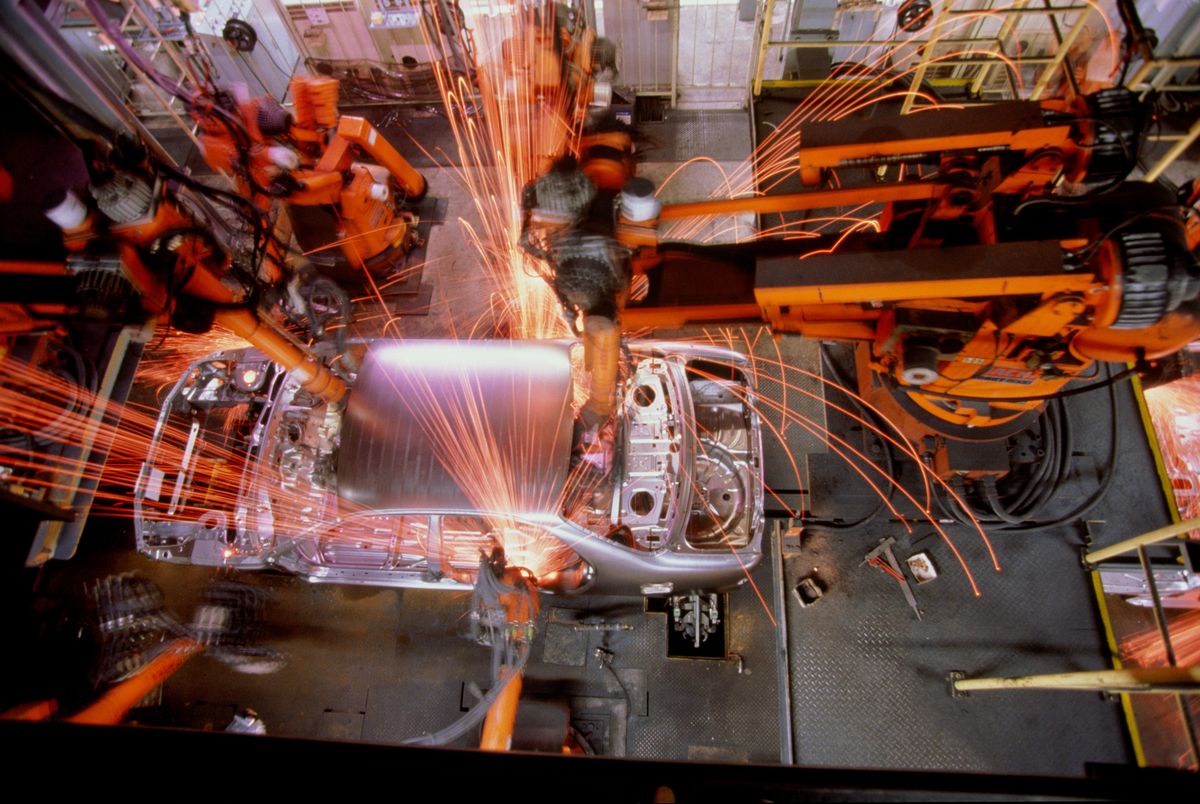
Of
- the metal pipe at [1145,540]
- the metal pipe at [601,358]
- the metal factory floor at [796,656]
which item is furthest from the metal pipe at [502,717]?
the metal pipe at [1145,540]

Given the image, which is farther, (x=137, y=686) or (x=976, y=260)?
(x=137, y=686)

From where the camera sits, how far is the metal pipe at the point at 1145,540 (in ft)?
11.6

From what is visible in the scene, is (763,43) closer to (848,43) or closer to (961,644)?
(848,43)

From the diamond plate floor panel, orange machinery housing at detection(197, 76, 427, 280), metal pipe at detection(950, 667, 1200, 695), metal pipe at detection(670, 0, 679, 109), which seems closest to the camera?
metal pipe at detection(950, 667, 1200, 695)

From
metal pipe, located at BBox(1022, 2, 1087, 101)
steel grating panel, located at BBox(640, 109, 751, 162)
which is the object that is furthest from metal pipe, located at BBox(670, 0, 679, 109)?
metal pipe, located at BBox(1022, 2, 1087, 101)

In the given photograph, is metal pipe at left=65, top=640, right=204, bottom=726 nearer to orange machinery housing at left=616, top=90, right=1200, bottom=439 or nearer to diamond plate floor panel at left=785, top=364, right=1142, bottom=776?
orange machinery housing at left=616, top=90, right=1200, bottom=439

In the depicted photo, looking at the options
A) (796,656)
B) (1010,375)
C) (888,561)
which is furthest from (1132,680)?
(796,656)

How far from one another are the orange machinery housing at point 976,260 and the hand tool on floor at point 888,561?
158cm

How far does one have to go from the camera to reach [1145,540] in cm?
377

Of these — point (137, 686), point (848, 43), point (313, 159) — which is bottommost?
point (137, 686)

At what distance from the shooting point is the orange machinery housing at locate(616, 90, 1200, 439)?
9.43 feet

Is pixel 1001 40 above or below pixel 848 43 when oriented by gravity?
above

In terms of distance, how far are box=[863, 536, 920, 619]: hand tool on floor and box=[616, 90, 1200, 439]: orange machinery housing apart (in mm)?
1583

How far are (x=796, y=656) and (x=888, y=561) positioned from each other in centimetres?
104
